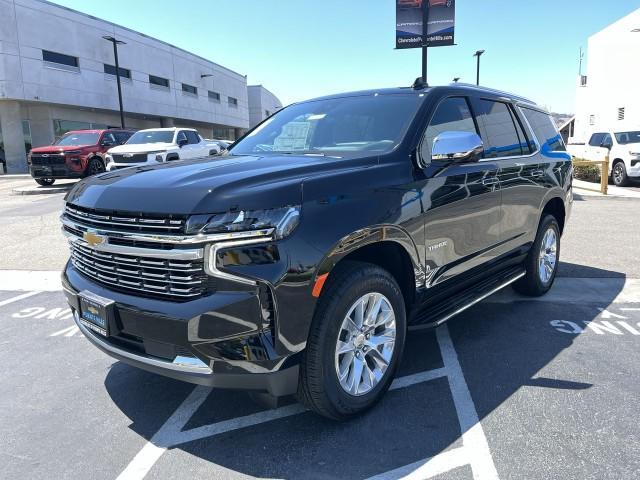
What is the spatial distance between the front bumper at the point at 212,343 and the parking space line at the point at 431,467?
64 cm

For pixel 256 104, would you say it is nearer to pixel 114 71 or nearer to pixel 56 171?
pixel 114 71

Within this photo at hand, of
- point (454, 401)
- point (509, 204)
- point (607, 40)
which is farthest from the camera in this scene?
point (607, 40)

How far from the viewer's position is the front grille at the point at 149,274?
7.77 feet

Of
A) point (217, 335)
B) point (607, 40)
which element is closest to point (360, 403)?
point (217, 335)

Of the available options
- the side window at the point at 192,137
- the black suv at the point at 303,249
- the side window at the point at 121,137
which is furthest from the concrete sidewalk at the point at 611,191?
the side window at the point at 121,137

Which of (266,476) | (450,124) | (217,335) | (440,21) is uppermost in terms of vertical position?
Result: (440,21)

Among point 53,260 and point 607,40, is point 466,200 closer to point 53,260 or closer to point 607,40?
point 53,260

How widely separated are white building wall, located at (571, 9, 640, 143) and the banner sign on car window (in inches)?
553

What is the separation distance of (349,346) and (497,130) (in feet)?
8.33

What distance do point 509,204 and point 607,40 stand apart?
3624 centimetres

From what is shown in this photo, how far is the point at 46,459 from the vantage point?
2.64m

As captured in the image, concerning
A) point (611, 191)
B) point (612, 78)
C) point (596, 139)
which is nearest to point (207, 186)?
point (611, 191)

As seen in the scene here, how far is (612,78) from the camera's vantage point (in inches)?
1298

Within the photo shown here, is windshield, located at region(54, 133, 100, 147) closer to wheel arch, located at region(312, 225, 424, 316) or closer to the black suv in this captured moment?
the black suv
